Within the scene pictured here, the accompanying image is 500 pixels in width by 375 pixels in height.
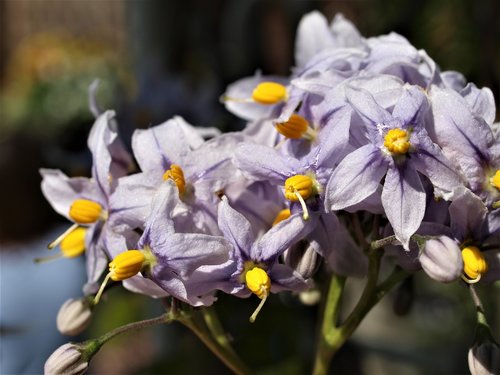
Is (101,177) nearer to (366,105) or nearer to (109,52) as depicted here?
(366,105)

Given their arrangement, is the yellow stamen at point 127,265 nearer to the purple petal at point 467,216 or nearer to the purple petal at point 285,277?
the purple petal at point 285,277

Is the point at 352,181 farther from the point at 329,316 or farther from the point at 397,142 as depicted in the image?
the point at 329,316

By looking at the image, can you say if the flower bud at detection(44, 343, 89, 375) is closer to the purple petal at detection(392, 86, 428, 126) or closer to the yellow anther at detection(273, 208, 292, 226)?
the yellow anther at detection(273, 208, 292, 226)

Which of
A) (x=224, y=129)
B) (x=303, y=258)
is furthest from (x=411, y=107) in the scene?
(x=224, y=129)

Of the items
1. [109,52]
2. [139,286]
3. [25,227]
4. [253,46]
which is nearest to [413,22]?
[253,46]

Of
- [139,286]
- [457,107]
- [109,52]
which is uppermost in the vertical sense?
[457,107]

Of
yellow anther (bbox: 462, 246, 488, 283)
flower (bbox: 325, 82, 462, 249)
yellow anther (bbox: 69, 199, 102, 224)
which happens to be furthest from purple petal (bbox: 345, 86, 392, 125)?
yellow anther (bbox: 69, 199, 102, 224)
